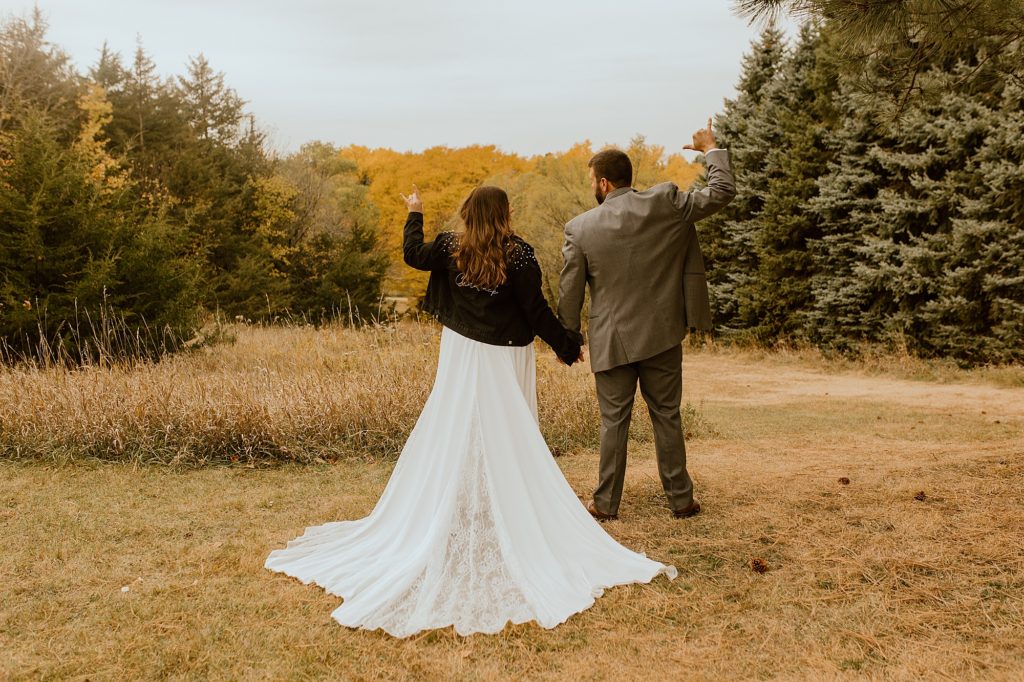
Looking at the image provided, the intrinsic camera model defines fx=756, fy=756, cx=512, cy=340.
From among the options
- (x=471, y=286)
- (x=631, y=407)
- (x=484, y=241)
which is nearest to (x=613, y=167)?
(x=484, y=241)

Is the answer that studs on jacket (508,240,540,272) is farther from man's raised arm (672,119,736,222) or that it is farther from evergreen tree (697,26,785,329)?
evergreen tree (697,26,785,329)

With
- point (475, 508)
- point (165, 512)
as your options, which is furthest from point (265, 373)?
point (475, 508)

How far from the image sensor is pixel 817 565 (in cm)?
365

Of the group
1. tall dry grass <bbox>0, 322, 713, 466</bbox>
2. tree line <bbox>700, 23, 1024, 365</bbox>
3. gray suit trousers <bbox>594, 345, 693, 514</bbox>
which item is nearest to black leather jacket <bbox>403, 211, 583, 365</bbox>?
gray suit trousers <bbox>594, 345, 693, 514</bbox>

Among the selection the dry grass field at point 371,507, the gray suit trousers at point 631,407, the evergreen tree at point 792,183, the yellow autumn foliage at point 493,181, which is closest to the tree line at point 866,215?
the evergreen tree at point 792,183

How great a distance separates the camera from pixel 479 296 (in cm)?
361

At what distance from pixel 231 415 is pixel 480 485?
11.4 ft

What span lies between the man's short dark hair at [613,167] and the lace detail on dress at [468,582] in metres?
1.61

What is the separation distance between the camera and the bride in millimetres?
3283

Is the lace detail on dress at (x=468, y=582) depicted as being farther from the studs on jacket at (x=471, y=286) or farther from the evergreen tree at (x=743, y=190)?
the evergreen tree at (x=743, y=190)

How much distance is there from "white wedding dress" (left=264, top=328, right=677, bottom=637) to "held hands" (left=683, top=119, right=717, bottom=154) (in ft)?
5.03

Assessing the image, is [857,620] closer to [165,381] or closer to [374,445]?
[374,445]

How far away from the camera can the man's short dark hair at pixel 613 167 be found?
422 centimetres

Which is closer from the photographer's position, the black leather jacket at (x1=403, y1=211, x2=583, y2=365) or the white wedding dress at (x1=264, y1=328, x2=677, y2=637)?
the white wedding dress at (x1=264, y1=328, x2=677, y2=637)
